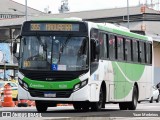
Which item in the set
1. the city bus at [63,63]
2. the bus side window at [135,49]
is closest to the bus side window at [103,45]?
the city bus at [63,63]

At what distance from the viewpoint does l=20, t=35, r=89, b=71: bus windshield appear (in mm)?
20578

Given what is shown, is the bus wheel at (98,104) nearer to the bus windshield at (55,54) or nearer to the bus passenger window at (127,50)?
the bus windshield at (55,54)

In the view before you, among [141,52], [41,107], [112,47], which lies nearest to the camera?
[41,107]

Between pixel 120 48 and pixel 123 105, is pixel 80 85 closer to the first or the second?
pixel 120 48

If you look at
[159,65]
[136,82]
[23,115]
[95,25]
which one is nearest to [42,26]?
[95,25]

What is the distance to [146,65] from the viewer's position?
28.0 m

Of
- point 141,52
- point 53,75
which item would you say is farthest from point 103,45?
point 141,52

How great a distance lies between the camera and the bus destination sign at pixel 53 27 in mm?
21094

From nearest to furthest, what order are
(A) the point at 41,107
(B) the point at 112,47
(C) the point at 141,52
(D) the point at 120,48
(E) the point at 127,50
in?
(A) the point at 41,107
(B) the point at 112,47
(D) the point at 120,48
(E) the point at 127,50
(C) the point at 141,52

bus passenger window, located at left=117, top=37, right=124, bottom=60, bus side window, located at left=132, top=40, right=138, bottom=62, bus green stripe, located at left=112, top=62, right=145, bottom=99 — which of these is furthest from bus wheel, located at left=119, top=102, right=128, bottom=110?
bus passenger window, located at left=117, top=37, right=124, bottom=60

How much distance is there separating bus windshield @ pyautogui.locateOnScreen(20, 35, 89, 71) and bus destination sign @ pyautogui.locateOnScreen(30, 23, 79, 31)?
33 cm

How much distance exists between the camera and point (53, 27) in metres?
21.2

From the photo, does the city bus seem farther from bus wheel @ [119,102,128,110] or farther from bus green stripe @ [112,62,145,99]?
bus wheel @ [119,102,128,110]

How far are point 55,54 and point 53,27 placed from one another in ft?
3.52
